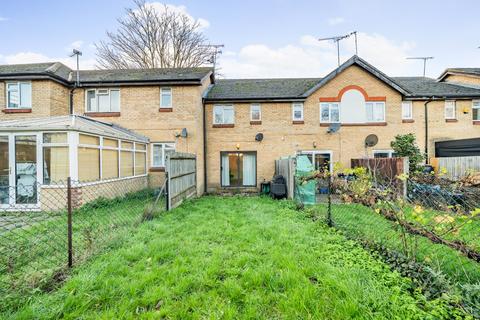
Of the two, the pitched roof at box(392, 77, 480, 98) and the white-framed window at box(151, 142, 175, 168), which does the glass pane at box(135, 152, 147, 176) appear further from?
the pitched roof at box(392, 77, 480, 98)

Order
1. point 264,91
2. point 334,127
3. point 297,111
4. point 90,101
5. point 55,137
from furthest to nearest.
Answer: point 264,91
point 297,111
point 334,127
point 90,101
point 55,137

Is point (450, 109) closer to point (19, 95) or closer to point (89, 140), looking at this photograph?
point (89, 140)

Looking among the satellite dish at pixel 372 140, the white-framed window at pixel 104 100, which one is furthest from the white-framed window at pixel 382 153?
the white-framed window at pixel 104 100

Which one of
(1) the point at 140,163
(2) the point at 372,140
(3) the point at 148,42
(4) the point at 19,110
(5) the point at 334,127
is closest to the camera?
(4) the point at 19,110

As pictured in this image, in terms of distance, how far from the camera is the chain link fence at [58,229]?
3312 mm

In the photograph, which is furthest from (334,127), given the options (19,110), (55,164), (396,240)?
(19,110)

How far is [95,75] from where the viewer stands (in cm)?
1370

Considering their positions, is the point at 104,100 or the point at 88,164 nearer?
the point at 88,164

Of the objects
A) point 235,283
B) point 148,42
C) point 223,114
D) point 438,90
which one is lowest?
point 235,283

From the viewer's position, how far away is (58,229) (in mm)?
5855

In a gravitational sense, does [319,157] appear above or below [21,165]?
above

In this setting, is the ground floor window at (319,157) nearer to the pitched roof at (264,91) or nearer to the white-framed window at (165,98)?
the pitched roof at (264,91)

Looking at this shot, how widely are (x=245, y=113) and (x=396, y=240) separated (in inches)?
412

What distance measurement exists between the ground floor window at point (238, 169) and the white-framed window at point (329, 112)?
457 cm
